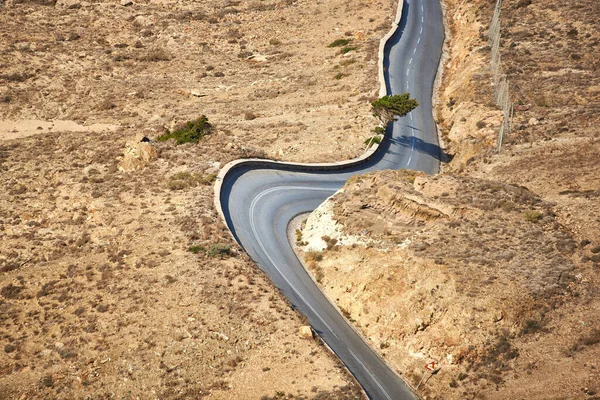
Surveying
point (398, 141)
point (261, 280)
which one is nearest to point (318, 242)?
point (261, 280)

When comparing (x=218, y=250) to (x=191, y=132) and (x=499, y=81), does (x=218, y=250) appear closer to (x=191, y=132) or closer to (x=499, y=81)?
(x=191, y=132)

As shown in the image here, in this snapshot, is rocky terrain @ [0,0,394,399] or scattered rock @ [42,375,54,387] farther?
rocky terrain @ [0,0,394,399]

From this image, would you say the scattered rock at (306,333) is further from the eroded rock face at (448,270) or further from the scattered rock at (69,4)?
the scattered rock at (69,4)

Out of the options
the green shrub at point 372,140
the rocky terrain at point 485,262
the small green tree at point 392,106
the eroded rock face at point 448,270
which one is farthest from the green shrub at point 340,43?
the eroded rock face at point 448,270

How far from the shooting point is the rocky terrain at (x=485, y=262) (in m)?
24.0

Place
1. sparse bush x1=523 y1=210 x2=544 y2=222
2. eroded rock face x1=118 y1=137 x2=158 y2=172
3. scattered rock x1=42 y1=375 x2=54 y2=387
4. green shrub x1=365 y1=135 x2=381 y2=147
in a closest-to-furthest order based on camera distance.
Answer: scattered rock x1=42 y1=375 x2=54 y2=387 → sparse bush x1=523 y1=210 x2=544 y2=222 → eroded rock face x1=118 y1=137 x2=158 y2=172 → green shrub x1=365 y1=135 x2=381 y2=147

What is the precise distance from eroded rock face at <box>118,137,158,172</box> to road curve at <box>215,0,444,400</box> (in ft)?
20.6

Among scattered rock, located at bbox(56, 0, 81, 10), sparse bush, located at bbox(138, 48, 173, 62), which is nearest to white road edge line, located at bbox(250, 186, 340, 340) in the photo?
sparse bush, located at bbox(138, 48, 173, 62)

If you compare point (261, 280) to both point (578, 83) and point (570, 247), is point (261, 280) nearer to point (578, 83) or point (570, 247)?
point (570, 247)

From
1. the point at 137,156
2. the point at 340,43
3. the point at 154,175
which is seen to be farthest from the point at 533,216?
the point at 340,43

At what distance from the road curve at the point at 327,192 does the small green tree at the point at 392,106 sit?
157cm

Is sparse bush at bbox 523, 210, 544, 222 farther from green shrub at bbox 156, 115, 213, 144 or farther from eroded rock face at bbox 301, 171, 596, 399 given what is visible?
green shrub at bbox 156, 115, 213, 144

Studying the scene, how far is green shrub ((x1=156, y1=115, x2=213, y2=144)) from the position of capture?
45688 mm

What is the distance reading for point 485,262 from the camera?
89.9ft
